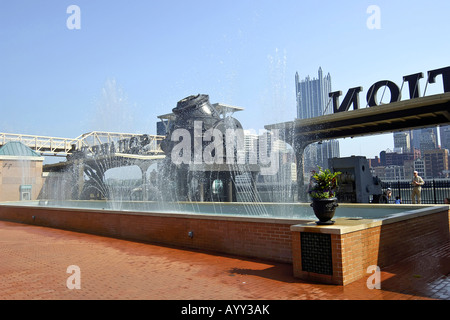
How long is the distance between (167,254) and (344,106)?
51.6 feet

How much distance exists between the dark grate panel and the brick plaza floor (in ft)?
0.89

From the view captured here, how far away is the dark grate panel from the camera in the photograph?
18.4 feet

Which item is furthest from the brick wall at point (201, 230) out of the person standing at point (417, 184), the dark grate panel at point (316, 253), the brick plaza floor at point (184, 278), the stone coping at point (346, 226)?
the person standing at point (417, 184)

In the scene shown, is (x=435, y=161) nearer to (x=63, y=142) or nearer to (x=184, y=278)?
(x=63, y=142)

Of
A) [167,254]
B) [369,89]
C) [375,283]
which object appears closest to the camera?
[375,283]

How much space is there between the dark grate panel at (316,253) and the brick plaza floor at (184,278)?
0.27 meters

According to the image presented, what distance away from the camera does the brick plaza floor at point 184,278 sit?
512 cm

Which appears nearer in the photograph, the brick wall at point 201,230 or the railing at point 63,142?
the brick wall at point 201,230

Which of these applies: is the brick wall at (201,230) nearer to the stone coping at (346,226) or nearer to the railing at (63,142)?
the stone coping at (346,226)

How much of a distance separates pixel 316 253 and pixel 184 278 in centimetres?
228

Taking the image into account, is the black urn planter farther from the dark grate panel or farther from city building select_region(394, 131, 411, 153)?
city building select_region(394, 131, 411, 153)

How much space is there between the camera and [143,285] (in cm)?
580

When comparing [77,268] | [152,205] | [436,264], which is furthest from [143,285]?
[152,205]
